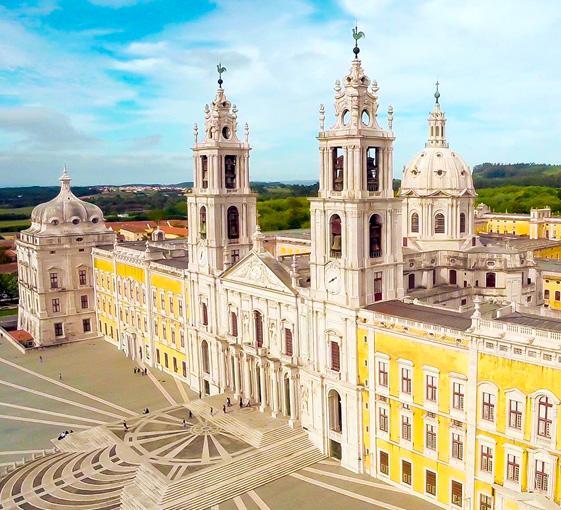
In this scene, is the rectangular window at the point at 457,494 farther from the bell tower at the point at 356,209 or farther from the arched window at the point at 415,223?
the arched window at the point at 415,223

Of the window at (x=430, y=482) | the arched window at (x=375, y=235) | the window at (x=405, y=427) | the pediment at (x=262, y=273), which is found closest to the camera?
the window at (x=430, y=482)

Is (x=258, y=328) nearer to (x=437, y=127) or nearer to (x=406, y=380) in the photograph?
(x=406, y=380)

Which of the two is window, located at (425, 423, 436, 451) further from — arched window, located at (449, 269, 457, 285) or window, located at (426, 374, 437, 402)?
arched window, located at (449, 269, 457, 285)

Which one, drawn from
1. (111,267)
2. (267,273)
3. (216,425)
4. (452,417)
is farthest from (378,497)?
(111,267)

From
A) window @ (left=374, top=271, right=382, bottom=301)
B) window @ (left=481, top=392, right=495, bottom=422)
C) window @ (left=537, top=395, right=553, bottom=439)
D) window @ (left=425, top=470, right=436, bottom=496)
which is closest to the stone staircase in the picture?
window @ (left=425, top=470, right=436, bottom=496)

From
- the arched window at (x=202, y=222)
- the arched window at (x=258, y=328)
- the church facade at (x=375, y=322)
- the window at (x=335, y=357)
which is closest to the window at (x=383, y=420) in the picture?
the church facade at (x=375, y=322)

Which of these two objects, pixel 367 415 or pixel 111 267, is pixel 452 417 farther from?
pixel 111 267
